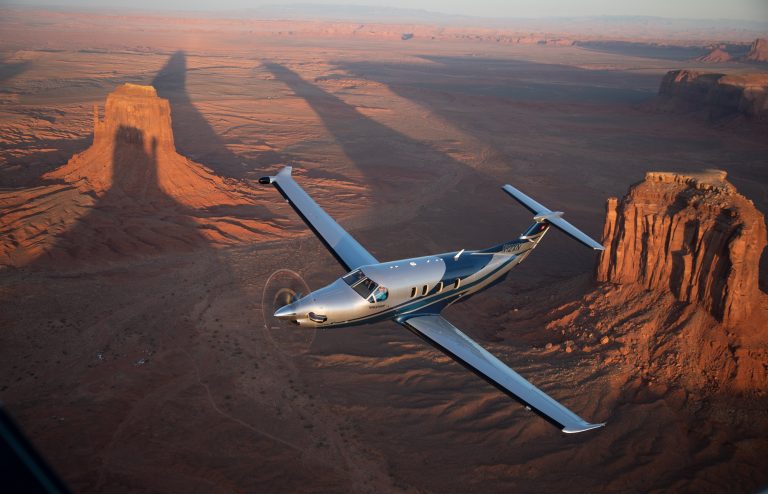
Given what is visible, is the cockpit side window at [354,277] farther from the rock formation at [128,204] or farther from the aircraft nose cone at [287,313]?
the rock formation at [128,204]

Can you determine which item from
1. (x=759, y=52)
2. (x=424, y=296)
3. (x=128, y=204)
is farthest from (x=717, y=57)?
(x=424, y=296)

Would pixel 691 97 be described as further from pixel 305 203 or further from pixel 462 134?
pixel 305 203

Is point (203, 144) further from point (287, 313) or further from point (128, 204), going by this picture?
point (287, 313)

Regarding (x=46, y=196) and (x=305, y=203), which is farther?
(x=46, y=196)

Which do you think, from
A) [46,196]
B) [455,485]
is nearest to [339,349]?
[455,485]

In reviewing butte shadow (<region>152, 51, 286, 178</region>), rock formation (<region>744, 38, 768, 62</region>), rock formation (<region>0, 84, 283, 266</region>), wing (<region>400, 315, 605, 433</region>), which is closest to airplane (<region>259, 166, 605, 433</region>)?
wing (<region>400, 315, 605, 433</region>)

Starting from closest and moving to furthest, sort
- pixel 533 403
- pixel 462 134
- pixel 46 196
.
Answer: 1. pixel 533 403
2. pixel 46 196
3. pixel 462 134
